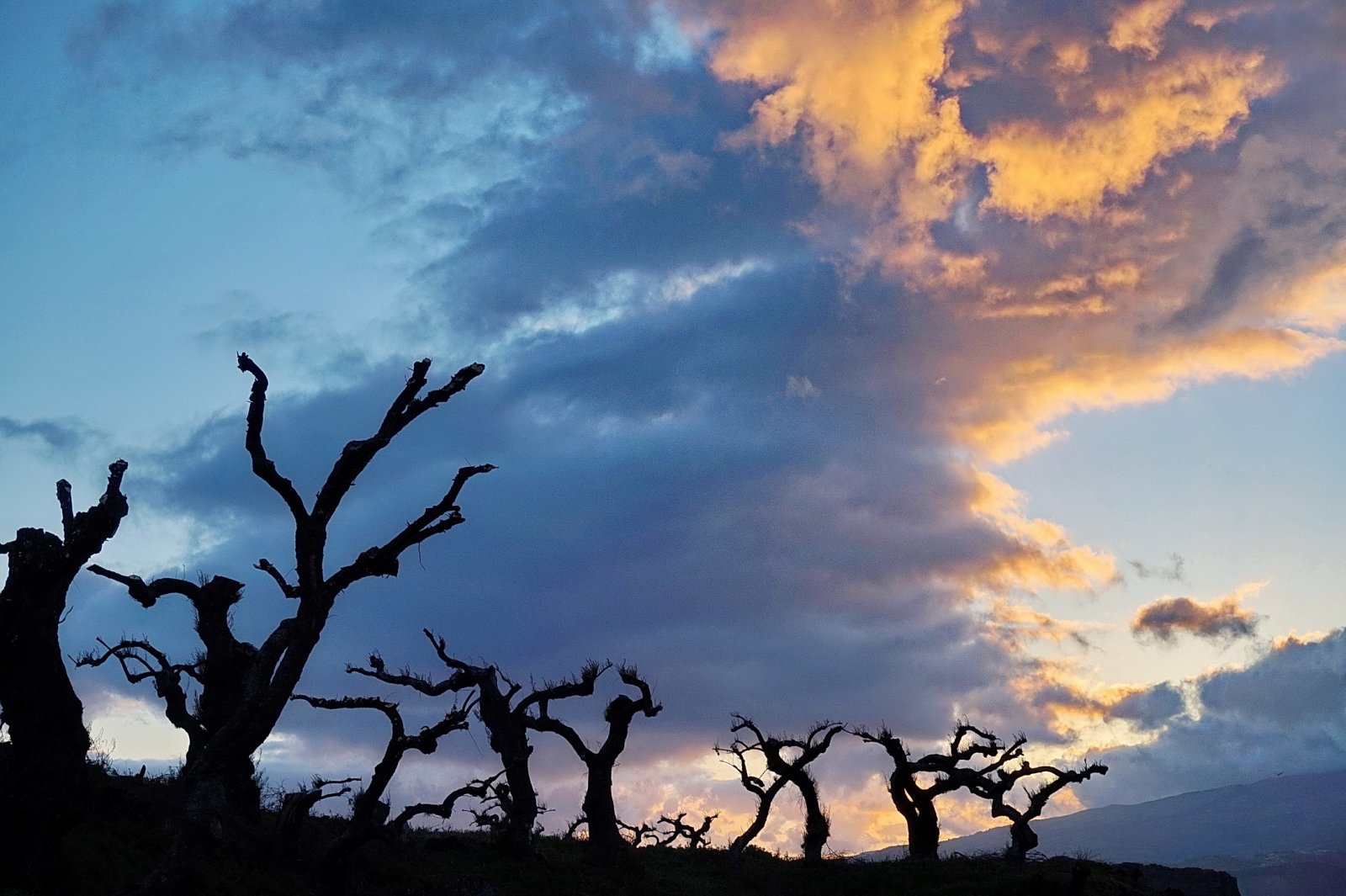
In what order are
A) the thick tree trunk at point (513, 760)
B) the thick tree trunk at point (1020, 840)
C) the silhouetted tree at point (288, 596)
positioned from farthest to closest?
the thick tree trunk at point (1020, 840) → the thick tree trunk at point (513, 760) → the silhouetted tree at point (288, 596)

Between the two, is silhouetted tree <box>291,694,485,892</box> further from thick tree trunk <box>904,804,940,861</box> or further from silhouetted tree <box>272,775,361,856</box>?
thick tree trunk <box>904,804,940,861</box>

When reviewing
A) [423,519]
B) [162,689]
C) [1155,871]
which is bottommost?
[1155,871]

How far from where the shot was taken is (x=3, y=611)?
23719 millimetres

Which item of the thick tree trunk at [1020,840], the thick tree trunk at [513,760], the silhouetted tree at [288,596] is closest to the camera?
the silhouetted tree at [288,596]

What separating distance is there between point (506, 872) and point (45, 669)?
1656 cm

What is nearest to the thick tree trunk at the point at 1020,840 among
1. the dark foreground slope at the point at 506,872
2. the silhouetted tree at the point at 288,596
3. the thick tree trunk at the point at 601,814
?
the dark foreground slope at the point at 506,872

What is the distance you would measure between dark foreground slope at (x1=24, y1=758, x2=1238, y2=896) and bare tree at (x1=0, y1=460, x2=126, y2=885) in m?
1.32

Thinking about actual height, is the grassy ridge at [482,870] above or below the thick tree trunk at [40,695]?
below

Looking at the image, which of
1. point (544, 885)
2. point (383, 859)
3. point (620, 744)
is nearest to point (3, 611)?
point (383, 859)

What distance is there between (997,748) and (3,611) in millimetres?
46071

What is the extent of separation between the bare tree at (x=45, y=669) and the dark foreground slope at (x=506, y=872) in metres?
1.32

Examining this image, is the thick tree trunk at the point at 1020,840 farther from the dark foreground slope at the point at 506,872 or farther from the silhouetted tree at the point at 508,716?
the silhouetted tree at the point at 508,716

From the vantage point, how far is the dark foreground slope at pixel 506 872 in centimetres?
2461

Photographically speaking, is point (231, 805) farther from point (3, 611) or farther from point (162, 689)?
point (3, 611)
